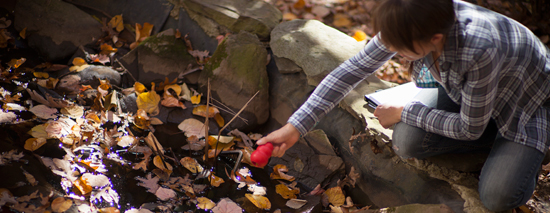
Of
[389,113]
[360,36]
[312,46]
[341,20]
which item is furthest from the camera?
[341,20]

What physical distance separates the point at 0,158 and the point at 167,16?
169 cm

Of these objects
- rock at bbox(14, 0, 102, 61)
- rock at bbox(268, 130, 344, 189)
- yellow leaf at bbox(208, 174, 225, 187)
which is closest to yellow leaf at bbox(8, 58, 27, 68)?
rock at bbox(14, 0, 102, 61)

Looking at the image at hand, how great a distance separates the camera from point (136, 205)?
5.61 feet

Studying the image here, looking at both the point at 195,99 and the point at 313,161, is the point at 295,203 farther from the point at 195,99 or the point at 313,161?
the point at 195,99

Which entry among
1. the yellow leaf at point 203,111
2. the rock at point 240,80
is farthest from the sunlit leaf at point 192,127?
the rock at point 240,80

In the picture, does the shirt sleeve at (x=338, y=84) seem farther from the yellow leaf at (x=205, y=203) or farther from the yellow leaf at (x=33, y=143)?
the yellow leaf at (x=33, y=143)

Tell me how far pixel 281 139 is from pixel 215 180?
23.3 inches

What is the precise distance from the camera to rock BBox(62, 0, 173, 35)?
2998 mm

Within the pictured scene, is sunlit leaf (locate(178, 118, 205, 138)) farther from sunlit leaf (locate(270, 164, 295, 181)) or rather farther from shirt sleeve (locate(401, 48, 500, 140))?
shirt sleeve (locate(401, 48, 500, 140))

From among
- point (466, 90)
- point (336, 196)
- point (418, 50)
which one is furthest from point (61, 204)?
point (466, 90)

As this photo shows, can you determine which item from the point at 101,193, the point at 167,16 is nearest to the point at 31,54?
the point at 167,16

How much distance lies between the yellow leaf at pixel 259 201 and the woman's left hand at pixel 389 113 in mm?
739

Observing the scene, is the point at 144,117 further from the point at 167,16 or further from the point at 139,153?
the point at 167,16

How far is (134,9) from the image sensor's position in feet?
10.0
